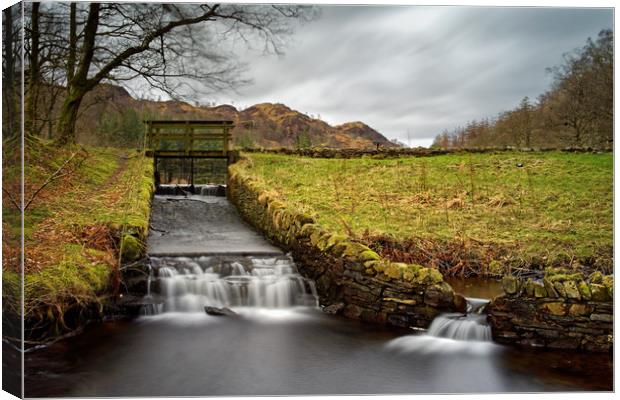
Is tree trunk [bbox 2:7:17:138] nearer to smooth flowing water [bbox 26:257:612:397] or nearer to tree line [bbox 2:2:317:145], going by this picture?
tree line [bbox 2:2:317:145]

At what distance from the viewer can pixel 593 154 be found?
8.44 metres

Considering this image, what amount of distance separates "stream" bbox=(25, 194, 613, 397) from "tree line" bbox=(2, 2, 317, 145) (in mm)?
2140

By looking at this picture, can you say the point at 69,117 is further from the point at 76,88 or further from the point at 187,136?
the point at 187,136

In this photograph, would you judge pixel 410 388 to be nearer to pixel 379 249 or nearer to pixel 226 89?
pixel 379 249

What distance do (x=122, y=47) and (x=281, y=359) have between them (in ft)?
15.3

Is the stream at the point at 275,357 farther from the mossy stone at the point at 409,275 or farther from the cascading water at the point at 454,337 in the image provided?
the mossy stone at the point at 409,275

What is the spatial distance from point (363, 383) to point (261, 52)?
4.18 meters

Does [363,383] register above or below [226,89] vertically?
below

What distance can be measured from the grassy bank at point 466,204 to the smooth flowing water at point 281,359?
2.01m

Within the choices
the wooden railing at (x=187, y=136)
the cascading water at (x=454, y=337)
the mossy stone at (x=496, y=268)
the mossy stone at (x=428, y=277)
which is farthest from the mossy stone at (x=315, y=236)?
the wooden railing at (x=187, y=136)

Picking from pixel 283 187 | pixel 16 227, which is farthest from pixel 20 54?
pixel 283 187

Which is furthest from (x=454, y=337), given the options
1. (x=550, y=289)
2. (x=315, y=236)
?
(x=315, y=236)

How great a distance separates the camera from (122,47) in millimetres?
7059

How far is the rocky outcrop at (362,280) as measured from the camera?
5859mm
